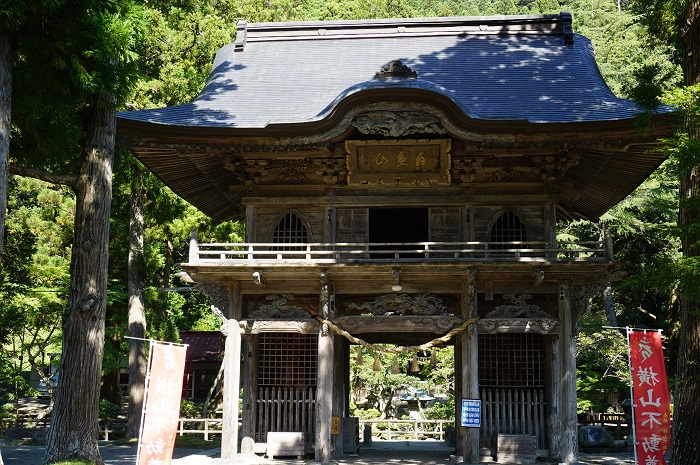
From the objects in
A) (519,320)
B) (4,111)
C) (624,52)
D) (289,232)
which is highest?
(624,52)

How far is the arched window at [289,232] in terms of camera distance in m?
15.9

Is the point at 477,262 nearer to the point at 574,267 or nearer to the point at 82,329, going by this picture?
the point at 574,267

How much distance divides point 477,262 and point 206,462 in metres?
6.55

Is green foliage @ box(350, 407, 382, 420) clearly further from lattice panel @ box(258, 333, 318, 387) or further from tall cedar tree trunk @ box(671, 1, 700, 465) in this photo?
tall cedar tree trunk @ box(671, 1, 700, 465)

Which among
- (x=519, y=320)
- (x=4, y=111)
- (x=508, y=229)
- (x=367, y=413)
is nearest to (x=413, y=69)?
(x=508, y=229)

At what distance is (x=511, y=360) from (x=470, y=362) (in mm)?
1467

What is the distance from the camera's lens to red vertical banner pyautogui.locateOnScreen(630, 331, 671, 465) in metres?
11.9

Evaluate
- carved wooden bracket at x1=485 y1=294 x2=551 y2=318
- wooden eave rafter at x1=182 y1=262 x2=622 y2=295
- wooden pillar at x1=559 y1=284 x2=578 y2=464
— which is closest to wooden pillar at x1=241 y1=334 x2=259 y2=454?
wooden eave rafter at x1=182 y1=262 x2=622 y2=295

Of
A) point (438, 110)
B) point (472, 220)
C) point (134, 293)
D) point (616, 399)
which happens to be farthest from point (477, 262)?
point (616, 399)

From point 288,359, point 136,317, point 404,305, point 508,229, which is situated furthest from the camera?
point 136,317

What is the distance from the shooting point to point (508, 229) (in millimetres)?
15602

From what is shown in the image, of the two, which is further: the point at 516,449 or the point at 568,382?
the point at 516,449

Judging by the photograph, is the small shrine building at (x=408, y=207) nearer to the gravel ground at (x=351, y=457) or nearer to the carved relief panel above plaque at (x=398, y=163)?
the carved relief panel above plaque at (x=398, y=163)

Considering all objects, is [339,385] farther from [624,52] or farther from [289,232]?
[624,52]
